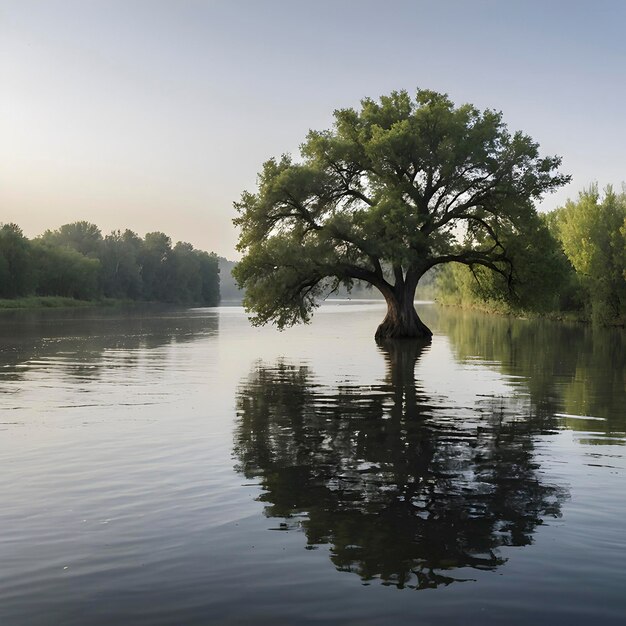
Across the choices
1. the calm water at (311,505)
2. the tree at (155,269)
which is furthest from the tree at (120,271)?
the calm water at (311,505)

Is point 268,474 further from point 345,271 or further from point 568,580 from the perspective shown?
point 345,271

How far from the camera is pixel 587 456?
13.8m

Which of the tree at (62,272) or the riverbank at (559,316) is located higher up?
the tree at (62,272)

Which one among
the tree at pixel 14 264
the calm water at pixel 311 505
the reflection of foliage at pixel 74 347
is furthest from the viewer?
the tree at pixel 14 264

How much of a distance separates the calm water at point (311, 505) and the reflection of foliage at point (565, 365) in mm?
266

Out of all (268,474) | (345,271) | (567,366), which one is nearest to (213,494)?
(268,474)

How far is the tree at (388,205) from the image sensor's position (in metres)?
49.7

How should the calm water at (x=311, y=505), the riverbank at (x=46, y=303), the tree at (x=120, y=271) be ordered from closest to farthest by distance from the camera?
the calm water at (x=311, y=505)
the riverbank at (x=46, y=303)
the tree at (x=120, y=271)

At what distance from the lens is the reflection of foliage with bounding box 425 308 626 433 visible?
67.8ft

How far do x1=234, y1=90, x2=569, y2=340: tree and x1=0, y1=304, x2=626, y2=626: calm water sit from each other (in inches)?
1029

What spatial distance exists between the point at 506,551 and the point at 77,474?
7.25 m

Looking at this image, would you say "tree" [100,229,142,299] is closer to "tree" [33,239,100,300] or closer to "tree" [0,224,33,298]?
"tree" [33,239,100,300]

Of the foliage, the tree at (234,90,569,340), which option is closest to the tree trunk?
the tree at (234,90,569,340)

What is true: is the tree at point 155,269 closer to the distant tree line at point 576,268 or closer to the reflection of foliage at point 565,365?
the distant tree line at point 576,268
